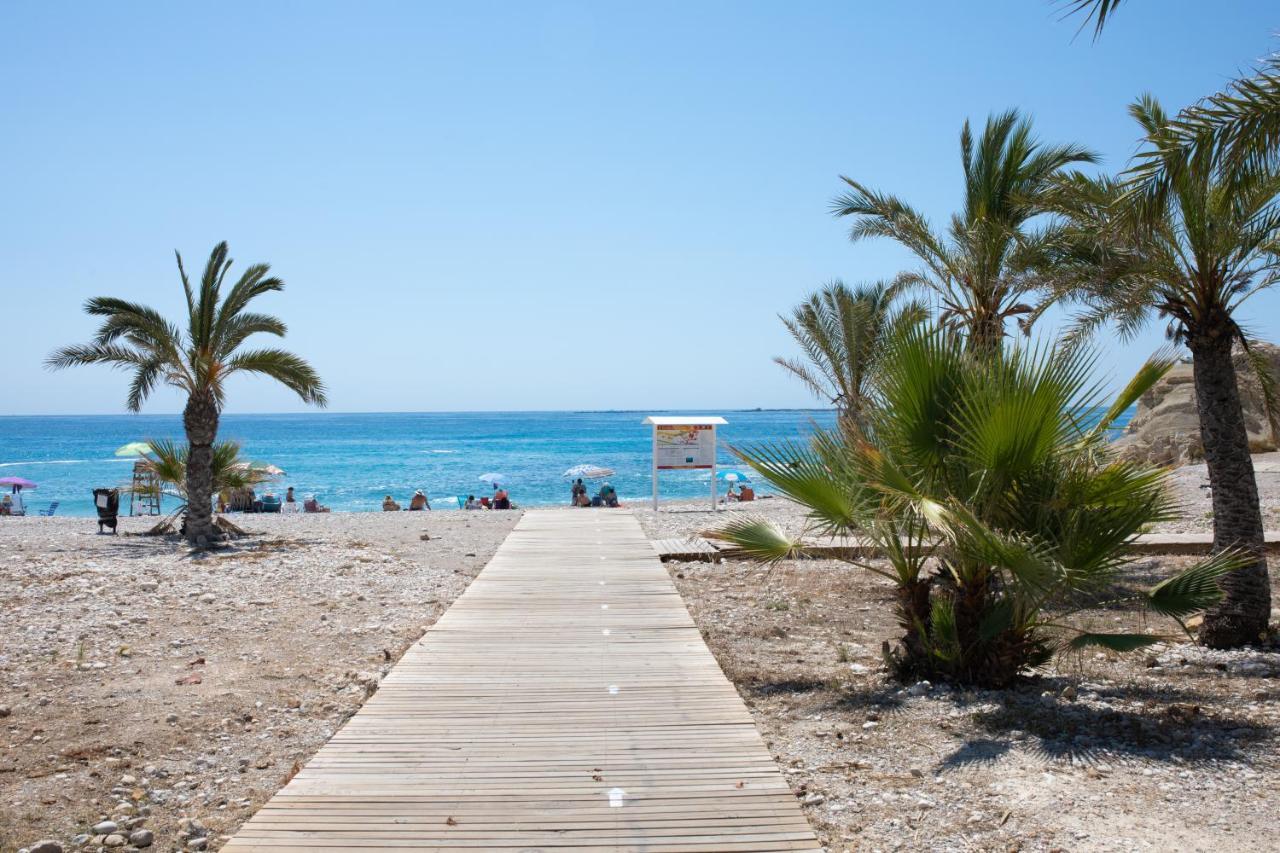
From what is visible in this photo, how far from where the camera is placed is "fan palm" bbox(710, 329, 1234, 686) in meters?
5.55

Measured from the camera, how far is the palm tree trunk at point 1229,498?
24.7ft

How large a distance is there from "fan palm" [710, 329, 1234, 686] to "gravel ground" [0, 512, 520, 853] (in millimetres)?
3458

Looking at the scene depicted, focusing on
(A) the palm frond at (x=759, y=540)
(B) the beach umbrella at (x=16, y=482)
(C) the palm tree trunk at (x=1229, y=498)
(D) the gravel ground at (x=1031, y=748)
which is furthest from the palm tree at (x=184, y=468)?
(B) the beach umbrella at (x=16, y=482)

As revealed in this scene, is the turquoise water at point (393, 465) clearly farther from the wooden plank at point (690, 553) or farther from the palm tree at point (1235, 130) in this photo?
the wooden plank at point (690, 553)

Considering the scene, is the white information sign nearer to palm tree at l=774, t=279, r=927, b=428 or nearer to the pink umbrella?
palm tree at l=774, t=279, r=927, b=428

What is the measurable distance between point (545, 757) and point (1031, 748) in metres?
2.65

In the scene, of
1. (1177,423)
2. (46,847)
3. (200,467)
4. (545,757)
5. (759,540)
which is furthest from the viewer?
(1177,423)

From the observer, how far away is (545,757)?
192 inches

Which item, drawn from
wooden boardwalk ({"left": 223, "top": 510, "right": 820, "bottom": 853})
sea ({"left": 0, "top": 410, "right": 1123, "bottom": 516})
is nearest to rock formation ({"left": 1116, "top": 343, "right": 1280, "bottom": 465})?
sea ({"left": 0, "top": 410, "right": 1123, "bottom": 516})

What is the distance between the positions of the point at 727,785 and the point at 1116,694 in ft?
10.6

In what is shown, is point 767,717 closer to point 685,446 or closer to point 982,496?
point 982,496

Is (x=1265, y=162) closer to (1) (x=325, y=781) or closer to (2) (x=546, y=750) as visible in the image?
(2) (x=546, y=750)

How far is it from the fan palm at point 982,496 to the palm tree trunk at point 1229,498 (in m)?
1.62

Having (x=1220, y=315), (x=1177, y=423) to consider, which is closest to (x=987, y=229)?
(x=1220, y=315)
